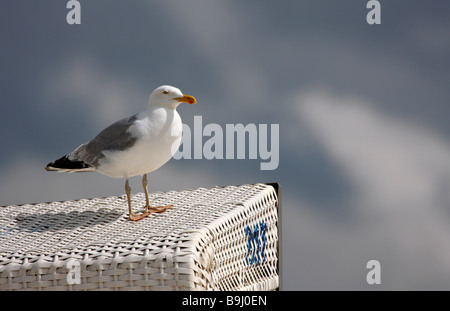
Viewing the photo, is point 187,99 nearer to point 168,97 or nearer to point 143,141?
point 168,97

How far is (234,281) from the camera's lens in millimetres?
2395

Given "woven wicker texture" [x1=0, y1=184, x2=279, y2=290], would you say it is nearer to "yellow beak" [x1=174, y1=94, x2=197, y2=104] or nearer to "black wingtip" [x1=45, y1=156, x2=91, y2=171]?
"black wingtip" [x1=45, y1=156, x2=91, y2=171]

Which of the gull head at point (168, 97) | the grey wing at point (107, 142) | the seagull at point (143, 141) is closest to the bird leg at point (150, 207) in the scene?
the seagull at point (143, 141)

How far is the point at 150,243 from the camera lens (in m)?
2.15

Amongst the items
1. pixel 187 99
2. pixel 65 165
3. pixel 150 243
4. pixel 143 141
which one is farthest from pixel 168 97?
pixel 150 243

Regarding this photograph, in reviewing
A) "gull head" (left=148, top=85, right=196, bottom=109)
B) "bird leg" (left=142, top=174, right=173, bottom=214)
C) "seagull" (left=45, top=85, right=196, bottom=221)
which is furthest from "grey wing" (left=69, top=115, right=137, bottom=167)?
"bird leg" (left=142, top=174, right=173, bottom=214)

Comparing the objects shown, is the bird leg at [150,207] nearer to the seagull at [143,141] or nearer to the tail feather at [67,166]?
the seagull at [143,141]

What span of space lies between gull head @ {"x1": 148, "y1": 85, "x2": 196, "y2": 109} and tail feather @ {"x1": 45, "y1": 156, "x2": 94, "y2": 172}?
41 centimetres

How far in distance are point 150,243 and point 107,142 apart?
71cm

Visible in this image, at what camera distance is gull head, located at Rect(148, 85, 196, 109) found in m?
2.70

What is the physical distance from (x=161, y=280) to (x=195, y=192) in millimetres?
998
